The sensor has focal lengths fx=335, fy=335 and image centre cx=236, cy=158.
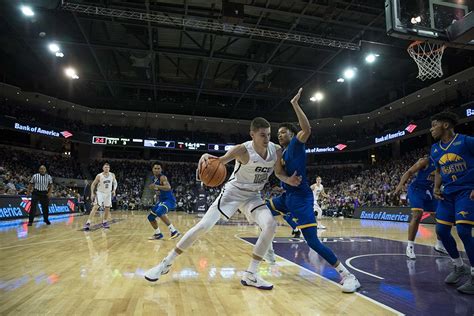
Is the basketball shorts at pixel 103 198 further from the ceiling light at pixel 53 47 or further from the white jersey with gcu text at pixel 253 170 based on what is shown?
the ceiling light at pixel 53 47

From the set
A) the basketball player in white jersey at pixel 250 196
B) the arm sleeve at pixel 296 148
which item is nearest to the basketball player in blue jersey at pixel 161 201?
the basketball player in white jersey at pixel 250 196

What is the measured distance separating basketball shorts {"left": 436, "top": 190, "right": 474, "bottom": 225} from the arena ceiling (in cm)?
1129

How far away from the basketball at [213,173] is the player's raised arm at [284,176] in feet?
2.52

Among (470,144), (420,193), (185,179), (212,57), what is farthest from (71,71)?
(470,144)

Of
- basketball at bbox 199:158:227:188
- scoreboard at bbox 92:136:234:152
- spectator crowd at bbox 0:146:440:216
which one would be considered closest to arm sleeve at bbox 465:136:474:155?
basketball at bbox 199:158:227:188

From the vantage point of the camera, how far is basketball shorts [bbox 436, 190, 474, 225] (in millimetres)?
3785

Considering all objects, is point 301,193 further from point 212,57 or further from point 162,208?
point 212,57

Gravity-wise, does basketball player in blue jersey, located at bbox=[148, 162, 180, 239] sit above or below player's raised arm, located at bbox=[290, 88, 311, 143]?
below

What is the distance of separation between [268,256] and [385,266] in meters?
1.79

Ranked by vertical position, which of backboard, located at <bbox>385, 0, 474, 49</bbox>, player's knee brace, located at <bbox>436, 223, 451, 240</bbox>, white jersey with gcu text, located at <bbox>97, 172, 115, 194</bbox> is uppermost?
backboard, located at <bbox>385, 0, 474, 49</bbox>

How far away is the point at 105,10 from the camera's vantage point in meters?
15.1

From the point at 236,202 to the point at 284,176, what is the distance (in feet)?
2.20

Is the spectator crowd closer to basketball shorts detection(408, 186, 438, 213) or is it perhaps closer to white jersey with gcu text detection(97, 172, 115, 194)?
white jersey with gcu text detection(97, 172, 115, 194)

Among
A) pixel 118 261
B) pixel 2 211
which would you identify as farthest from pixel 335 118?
pixel 118 261
